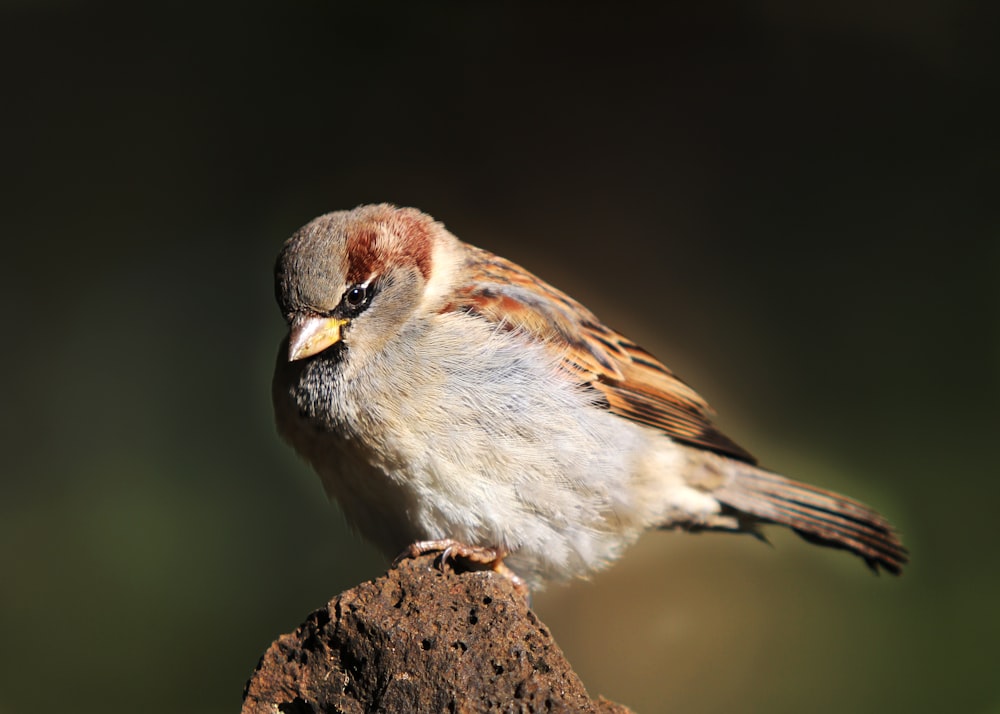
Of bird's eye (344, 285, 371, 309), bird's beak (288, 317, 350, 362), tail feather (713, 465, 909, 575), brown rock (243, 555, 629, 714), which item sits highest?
tail feather (713, 465, 909, 575)

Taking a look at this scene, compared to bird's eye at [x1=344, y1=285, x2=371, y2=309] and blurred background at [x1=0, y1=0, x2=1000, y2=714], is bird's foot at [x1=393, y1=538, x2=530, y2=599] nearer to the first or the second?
bird's eye at [x1=344, y1=285, x2=371, y2=309]

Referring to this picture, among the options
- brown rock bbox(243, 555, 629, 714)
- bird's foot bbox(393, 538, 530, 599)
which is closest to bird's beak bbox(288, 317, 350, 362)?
bird's foot bbox(393, 538, 530, 599)

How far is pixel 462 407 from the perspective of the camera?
2.08 meters

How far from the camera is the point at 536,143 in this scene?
165 inches

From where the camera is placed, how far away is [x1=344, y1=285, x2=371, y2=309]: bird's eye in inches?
82.7

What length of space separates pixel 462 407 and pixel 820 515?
1081 mm

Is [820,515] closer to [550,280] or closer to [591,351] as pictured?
[591,351]

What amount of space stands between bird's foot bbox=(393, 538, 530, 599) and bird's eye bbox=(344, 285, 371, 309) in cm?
49

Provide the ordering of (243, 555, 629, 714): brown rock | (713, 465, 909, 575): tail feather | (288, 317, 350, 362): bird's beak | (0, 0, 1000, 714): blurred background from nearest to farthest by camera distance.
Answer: (243, 555, 629, 714): brown rock → (288, 317, 350, 362): bird's beak → (713, 465, 909, 575): tail feather → (0, 0, 1000, 714): blurred background

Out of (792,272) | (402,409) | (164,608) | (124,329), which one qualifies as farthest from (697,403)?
(124,329)

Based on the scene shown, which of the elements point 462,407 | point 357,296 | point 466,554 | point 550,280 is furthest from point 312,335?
point 550,280

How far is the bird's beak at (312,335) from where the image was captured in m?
2.04

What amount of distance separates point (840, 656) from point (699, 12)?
2.37 m

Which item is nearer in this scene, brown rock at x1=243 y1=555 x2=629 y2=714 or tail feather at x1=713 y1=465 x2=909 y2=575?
brown rock at x1=243 y1=555 x2=629 y2=714
